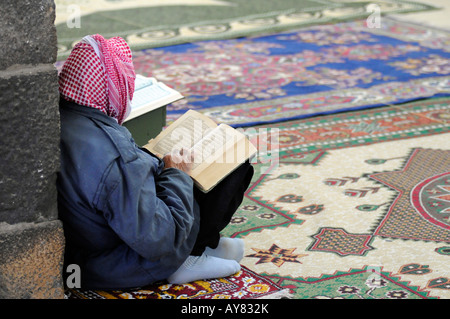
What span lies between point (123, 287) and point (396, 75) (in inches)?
153

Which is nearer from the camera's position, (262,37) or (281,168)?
(281,168)

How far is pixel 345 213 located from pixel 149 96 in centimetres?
111

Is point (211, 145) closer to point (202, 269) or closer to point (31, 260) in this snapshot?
point (202, 269)

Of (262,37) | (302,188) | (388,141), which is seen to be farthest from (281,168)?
(262,37)

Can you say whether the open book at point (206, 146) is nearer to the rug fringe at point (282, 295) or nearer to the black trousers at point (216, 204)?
the black trousers at point (216, 204)

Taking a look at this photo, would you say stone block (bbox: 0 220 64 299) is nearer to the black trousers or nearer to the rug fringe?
the black trousers

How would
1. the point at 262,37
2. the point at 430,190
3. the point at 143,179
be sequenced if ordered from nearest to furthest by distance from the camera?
the point at 143,179 < the point at 430,190 < the point at 262,37

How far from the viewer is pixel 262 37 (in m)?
7.30

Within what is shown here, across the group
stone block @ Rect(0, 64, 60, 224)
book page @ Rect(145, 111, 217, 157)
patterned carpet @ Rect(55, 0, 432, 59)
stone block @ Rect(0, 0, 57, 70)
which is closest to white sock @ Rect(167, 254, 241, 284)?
book page @ Rect(145, 111, 217, 157)

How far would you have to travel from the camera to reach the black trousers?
2900 millimetres

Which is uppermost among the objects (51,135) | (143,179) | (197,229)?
Result: (51,135)

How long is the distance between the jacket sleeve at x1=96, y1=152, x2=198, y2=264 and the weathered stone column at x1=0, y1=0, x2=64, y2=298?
7.4 inches

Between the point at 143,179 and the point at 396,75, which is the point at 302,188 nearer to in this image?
the point at 143,179
